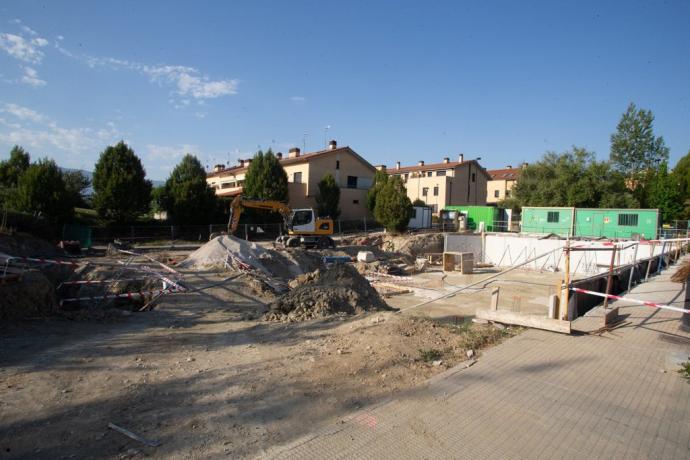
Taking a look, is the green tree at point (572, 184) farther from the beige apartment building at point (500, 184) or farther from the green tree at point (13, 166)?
the green tree at point (13, 166)

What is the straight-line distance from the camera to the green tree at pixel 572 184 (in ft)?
130

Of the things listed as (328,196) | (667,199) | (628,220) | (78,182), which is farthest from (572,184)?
(78,182)

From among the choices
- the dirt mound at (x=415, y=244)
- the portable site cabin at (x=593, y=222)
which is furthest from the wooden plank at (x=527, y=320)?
the portable site cabin at (x=593, y=222)

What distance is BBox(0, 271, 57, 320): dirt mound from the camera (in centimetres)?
844

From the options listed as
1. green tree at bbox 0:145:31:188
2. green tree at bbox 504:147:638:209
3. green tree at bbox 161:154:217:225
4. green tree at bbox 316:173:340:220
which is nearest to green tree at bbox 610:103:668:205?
green tree at bbox 504:147:638:209

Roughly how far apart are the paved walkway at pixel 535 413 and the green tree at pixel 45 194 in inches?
978

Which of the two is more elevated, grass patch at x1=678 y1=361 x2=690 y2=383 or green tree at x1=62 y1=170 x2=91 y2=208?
green tree at x1=62 y1=170 x2=91 y2=208

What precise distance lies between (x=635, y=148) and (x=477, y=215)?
24643 mm

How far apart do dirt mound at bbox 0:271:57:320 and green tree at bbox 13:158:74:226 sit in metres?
15.3

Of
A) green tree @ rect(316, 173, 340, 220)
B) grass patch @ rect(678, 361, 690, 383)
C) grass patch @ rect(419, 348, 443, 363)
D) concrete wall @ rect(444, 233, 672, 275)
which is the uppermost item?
green tree @ rect(316, 173, 340, 220)

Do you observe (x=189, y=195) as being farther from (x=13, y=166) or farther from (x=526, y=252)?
(x=526, y=252)

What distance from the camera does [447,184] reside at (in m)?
45.0

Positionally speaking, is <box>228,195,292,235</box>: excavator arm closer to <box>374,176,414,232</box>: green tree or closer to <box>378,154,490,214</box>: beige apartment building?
<box>374,176,414,232</box>: green tree

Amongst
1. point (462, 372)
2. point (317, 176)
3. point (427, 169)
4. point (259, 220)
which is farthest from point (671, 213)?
point (462, 372)
